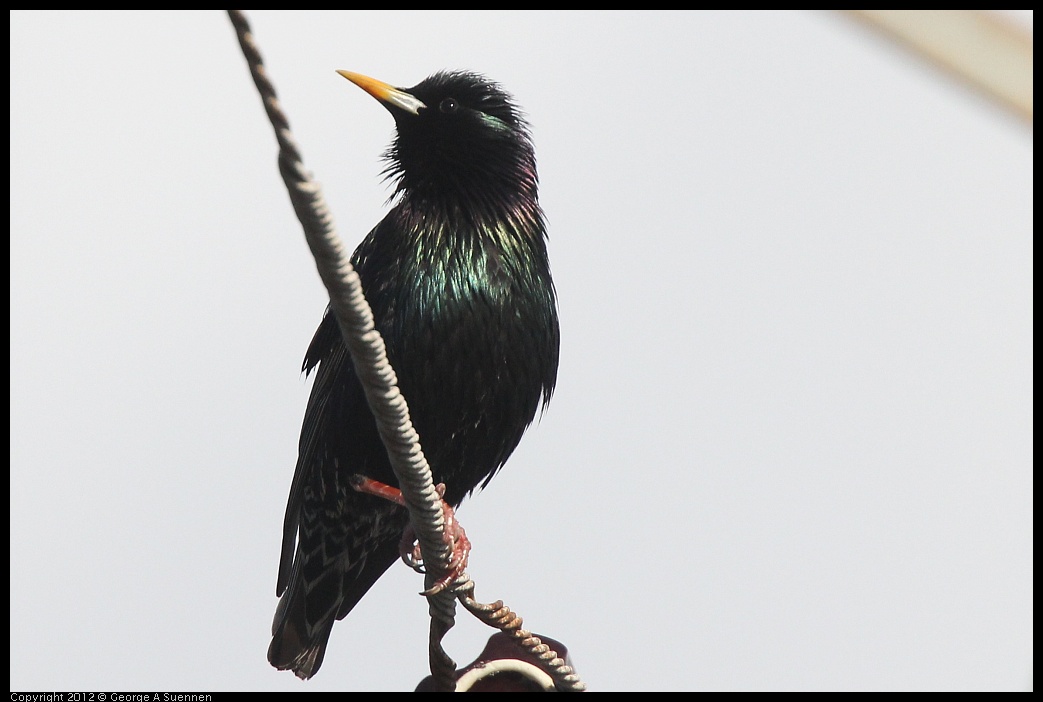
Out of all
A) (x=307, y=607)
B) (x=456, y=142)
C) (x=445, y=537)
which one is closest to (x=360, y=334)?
(x=445, y=537)

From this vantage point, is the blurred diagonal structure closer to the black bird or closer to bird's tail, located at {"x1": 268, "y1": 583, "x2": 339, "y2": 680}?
the black bird

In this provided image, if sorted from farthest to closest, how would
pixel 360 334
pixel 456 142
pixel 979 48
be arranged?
pixel 456 142
pixel 979 48
pixel 360 334

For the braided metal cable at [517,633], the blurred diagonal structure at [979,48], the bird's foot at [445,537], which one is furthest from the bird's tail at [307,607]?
the blurred diagonal structure at [979,48]

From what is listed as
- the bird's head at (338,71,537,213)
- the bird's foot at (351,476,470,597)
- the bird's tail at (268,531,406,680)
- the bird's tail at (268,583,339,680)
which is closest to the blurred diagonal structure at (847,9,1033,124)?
the bird's head at (338,71,537,213)

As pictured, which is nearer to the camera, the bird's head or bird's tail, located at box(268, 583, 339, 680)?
the bird's head

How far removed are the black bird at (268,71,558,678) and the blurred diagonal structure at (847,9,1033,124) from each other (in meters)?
1.38

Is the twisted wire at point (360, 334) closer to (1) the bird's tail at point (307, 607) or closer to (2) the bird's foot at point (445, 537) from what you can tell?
(2) the bird's foot at point (445, 537)

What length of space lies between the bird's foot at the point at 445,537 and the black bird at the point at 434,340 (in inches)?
2.2

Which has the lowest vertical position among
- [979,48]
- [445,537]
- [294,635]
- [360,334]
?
[294,635]

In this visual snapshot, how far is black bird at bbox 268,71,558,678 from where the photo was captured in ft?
12.1

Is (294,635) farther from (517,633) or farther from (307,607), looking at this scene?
(517,633)

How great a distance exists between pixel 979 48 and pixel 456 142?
1.72m

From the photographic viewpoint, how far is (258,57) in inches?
70.4

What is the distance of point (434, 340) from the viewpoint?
364 centimetres
